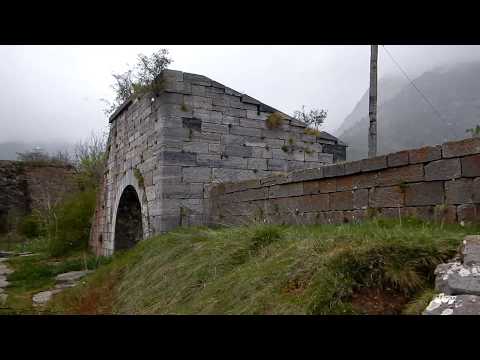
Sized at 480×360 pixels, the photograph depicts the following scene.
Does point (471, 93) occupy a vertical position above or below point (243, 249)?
above

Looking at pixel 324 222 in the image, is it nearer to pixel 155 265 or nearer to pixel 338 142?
pixel 155 265

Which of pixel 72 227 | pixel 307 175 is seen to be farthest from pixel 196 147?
pixel 72 227

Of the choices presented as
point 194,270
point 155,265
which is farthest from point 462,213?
point 155,265

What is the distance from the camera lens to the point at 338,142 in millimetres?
10117

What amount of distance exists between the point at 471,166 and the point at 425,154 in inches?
19.2

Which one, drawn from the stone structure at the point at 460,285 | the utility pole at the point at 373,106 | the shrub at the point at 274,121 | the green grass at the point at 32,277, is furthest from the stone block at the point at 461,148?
the utility pole at the point at 373,106

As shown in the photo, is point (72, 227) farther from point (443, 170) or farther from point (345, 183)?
point (443, 170)

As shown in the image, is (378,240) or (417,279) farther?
(378,240)

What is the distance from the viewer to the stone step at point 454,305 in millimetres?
2082

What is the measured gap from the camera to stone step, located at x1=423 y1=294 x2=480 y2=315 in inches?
82.0

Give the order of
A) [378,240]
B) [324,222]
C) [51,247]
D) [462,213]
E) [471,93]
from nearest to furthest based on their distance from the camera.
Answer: [378,240] < [462,213] < [324,222] < [51,247] < [471,93]

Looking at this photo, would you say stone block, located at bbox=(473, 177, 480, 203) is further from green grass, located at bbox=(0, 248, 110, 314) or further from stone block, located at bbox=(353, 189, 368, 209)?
green grass, located at bbox=(0, 248, 110, 314)
